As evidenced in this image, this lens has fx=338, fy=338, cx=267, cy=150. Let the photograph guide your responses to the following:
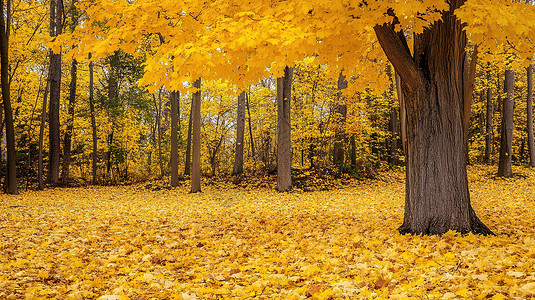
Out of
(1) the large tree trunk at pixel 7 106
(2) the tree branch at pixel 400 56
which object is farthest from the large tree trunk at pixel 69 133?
(2) the tree branch at pixel 400 56

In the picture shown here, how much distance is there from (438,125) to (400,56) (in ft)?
3.75

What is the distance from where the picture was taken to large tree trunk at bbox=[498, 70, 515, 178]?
13.3 meters

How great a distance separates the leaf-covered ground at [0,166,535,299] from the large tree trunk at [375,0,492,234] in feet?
1.34

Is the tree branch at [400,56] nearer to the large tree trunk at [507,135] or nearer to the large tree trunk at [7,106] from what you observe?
the large tree trunk at [7,106]

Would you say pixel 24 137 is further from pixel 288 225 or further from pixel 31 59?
pixel 288 225

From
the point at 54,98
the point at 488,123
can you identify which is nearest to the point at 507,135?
the point at 488,123

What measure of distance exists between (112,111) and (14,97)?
4.21 meters

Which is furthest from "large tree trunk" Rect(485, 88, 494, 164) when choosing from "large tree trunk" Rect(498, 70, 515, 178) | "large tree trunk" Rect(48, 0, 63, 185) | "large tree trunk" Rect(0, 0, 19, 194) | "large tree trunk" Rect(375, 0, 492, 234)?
"large tree trunk" Rect(0, 0, 19, 194)

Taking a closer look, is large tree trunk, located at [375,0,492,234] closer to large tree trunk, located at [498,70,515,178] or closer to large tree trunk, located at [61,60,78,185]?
large tree trunk, located at [498,70,515,178]

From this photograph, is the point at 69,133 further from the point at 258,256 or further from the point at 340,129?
the point at 258,256

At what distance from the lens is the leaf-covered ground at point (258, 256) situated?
2930 millimetres

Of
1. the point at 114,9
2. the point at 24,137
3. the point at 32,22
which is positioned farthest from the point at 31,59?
the point at 114,9

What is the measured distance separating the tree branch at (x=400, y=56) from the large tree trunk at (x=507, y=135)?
10934 millimetres

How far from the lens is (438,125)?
16.1 ft
